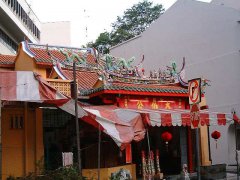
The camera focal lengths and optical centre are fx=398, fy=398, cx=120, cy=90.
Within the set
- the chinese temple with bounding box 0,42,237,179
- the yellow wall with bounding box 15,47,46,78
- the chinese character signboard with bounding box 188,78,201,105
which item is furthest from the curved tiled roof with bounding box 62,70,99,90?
the chinese character signboard with bounding box 188,78,201,105

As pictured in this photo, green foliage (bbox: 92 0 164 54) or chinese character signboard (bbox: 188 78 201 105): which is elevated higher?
green foliage (bbox: 92 0 164 54)

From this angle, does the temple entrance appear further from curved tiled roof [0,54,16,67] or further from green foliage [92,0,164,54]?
green foliage [92,0,164,54]

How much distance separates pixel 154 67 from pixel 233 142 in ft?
25.8

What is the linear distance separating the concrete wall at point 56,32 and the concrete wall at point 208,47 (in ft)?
93.1

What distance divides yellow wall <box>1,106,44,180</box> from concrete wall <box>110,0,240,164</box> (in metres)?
12.0

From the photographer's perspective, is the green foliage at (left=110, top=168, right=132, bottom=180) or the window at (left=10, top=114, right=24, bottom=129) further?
the window at (left=10, top=114, right=24, bottom=129)

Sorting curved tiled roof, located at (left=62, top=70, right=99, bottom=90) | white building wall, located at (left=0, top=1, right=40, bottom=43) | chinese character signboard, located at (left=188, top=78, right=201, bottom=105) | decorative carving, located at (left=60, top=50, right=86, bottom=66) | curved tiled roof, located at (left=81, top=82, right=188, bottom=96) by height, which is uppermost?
white building wall, located at (left=0, top=1, right=40, bottom=43)

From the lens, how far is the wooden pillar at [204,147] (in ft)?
58.5

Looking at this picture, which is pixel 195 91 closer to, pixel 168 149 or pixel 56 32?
pixel 168 149

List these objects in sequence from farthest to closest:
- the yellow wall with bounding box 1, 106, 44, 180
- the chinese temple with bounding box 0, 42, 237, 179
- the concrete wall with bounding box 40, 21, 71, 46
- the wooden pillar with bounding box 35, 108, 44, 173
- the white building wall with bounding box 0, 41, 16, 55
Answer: the concrete wall with bounding box 40, 21, 71, 46, the white building wall with bounding box 0, 41, 16, 55, the wooden pillar with bounding box 35, 108, 44, 173, the yellow wall with bounding box 1, 106, 44, 180, the chinese temple with bounding box 0, 42, 237, 179

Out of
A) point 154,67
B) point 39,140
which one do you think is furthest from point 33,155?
point 154,67

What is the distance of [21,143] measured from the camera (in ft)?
45.6

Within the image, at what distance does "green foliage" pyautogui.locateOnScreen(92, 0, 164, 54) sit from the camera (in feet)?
155

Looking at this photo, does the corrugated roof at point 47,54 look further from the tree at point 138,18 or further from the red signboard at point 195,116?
the tree at point 138,18
